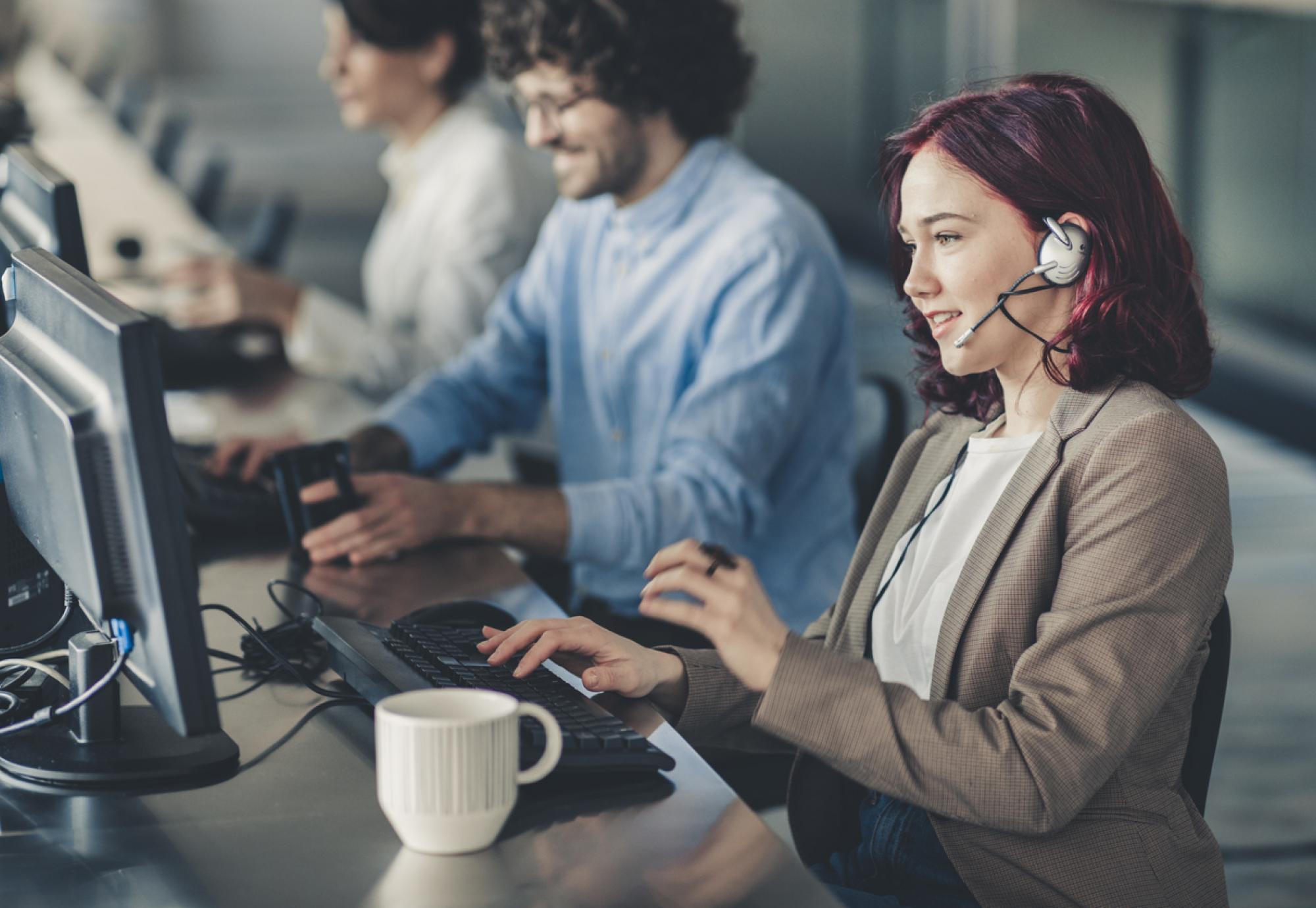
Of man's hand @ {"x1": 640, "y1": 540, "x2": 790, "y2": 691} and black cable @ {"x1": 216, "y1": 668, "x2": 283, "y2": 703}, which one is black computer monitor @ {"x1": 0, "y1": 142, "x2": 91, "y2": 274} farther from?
man's hand @ {"x1": 640, "y1": 540, "x2": 790, "y2": 691}

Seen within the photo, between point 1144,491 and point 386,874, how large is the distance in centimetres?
Result: 62

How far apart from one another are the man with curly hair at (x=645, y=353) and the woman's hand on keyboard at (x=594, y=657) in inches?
20.2

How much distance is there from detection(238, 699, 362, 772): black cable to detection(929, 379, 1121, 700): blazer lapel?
1.72 feet

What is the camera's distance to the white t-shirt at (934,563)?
4.42ft

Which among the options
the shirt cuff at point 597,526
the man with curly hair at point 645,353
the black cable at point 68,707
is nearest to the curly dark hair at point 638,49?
the man with curly hair at point 645,353

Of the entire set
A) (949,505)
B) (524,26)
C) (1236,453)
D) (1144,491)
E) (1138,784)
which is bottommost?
(1236,453)

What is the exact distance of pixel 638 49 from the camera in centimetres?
219

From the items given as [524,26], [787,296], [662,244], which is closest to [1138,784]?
[787,296]

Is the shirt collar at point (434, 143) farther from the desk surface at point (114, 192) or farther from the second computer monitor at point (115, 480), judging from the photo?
the second computer monitor at point (115, 480)

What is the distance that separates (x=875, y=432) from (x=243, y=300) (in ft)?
6.16

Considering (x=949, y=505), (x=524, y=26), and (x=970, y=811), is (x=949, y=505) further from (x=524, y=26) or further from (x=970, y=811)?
(x=524, y=26)

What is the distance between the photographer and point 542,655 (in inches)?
51.4

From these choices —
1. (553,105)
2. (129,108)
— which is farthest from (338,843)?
(129,108)

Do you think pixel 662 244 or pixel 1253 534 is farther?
pixel 1253 534
